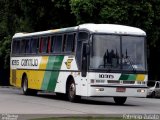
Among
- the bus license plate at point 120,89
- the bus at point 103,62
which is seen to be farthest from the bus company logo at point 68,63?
the bus license plate at point 120,89

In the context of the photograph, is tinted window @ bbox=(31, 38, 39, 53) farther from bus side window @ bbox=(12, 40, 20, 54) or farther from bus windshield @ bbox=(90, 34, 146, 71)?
bus windshield @ bbox=(90, 34, 146, 71)

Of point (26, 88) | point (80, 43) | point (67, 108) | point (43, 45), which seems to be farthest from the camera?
point (26, 88)

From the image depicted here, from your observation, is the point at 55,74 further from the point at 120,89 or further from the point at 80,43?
the point at 120,89

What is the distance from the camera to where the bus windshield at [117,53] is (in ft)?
81.3

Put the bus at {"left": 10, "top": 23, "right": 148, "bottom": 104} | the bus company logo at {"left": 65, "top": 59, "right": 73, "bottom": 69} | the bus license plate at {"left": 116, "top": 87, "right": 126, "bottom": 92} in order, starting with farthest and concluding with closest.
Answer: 1. the bus company logo at {"left": 65, "top": 59, "right": 73, "bottom": 69}
2. the bus license plate at {"left": 116, "top": 87, "right": 126, "bottom": 92}
3. the bus at {"left": 10, "top": 23, "right": 148, "bottom": 104}

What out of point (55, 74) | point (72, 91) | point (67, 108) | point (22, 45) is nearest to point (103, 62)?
point (72, 91)

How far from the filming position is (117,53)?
25.0m

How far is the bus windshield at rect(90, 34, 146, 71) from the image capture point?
24.8 meters

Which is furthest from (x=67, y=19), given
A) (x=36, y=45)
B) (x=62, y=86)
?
(x=62, y=86)

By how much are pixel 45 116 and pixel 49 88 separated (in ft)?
37.0

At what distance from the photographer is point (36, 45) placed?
3158 cm

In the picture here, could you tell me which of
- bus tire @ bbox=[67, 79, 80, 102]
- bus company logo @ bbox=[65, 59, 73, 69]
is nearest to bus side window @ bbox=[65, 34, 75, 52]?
bus company logo @ bbox=[65, 59, 73, 69]

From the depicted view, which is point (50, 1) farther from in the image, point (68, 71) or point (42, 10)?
point (68, 71)

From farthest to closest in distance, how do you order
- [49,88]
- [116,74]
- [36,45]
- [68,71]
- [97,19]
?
[97,19] < [36,45] < [49,88] < [68,71] < [116,74]
